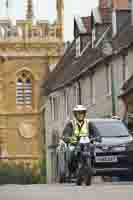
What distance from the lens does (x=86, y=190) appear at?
598 inches

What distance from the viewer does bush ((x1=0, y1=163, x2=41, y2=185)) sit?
193ft

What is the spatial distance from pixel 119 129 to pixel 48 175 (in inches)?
1272

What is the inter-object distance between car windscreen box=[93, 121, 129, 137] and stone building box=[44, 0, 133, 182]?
7.79 meters

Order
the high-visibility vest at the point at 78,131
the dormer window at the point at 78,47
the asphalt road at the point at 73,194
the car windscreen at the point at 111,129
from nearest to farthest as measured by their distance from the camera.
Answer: the asphalt road at the point at 73,194 → the high-visibility vest at the point at 78,131 → the car windscreen at the point at 111,129 → the dormer window at the point at 78,47

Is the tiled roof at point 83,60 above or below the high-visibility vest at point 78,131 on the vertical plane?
above

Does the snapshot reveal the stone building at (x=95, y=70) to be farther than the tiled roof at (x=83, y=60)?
No

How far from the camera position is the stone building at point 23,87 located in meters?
71.9

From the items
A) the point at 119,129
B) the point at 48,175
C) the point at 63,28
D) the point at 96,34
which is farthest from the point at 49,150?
the point at 119,129

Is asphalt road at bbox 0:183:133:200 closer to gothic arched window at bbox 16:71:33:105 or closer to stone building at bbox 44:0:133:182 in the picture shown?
stone building at bbox 44:0:133:182

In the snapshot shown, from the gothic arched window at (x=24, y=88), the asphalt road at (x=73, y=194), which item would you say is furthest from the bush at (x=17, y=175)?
the asphalt road at (x=73, y=194)

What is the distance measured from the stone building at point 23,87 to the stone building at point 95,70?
14.2 meters

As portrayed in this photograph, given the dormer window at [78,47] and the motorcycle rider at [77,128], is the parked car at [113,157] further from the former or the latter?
the dormer window at [78,47]

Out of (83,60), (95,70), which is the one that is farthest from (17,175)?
(95,70)

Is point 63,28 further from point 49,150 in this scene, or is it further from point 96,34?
point 96,34
